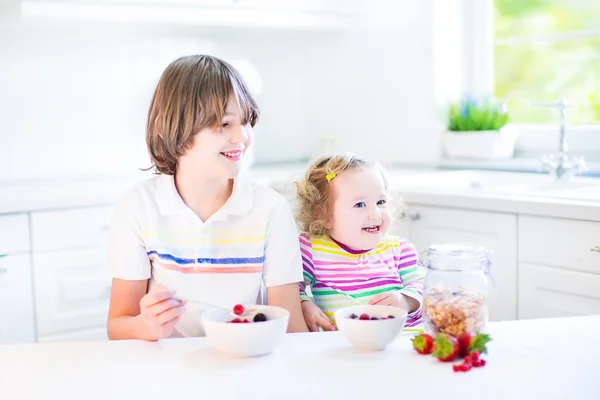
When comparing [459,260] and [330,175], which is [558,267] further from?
[459,260]

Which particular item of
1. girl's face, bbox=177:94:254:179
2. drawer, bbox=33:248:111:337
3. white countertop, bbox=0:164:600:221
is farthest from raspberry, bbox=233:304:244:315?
drawer, bbox=33:248:111:337

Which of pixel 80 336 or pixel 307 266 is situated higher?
pixel 307 266

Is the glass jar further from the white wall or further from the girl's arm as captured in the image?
the white wall

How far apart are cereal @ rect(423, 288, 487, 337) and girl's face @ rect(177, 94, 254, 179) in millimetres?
485

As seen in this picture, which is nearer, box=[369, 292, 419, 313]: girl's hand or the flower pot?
box=[369, 292, 419, 313]: girl's hand

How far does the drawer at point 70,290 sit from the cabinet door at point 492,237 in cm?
105

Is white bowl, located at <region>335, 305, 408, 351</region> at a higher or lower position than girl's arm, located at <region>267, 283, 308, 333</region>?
higher

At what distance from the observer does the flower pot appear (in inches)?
117

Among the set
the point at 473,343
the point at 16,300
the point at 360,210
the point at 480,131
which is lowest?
the point at 16,300

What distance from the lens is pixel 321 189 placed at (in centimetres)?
178

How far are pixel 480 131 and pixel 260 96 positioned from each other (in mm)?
1031

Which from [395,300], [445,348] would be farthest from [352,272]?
[445,348]

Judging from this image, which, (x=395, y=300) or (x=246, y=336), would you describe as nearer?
(x=246, y=336)

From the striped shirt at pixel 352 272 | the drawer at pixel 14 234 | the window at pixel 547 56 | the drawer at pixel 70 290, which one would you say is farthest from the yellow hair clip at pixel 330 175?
the window at pixel 547 56
